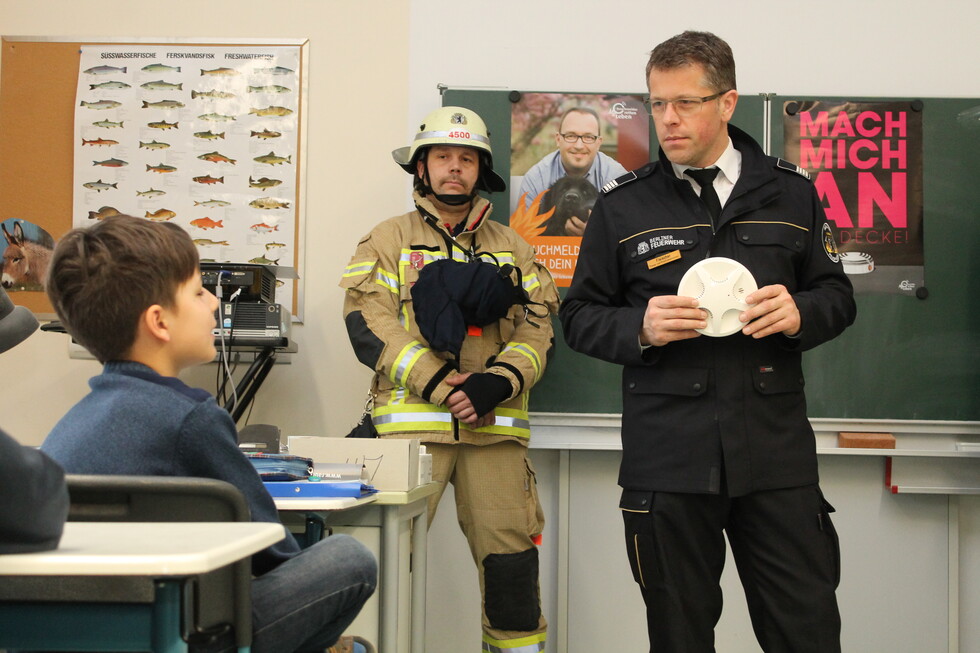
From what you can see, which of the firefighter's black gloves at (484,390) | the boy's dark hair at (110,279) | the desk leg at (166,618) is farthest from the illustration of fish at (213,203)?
the desk leg at (166,618)

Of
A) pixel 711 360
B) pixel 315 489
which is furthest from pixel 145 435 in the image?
pixel 711 360

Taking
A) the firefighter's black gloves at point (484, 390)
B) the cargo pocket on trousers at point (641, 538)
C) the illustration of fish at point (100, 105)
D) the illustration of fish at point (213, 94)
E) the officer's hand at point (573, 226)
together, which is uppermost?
the illustration of fish at point (213, 94)

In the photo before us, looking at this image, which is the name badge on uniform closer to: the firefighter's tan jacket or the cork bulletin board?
the firefighter's tan jacket

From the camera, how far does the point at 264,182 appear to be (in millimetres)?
4238

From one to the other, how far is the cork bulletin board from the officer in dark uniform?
7.25 ft

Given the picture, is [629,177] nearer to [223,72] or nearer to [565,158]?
[565,158]

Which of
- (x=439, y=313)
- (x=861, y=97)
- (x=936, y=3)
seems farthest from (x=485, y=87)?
(x=936, y=3)

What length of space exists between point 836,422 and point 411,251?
1.80m

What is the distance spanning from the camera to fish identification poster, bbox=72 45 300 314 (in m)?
4.23

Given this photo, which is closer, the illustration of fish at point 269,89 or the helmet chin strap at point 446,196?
the helmet chin strap at point 446,196

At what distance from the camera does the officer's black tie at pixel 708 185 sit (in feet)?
7.82

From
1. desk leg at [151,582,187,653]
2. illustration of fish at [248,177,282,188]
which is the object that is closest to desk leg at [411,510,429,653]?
desk leg at [151,582,187,653]

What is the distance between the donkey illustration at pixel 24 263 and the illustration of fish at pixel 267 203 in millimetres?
899

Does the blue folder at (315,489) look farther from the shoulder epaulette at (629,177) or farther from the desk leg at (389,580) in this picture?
the shoulder epaulette at (629,177)
